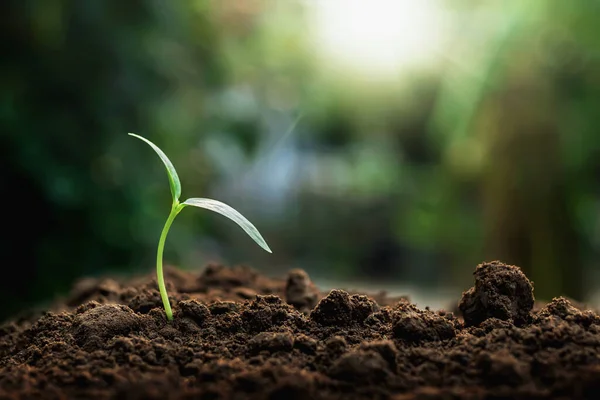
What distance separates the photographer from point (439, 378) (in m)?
0.56

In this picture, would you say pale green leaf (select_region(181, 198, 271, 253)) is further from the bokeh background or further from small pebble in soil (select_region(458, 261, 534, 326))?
the bokeh background

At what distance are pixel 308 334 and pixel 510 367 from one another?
0.79 ft

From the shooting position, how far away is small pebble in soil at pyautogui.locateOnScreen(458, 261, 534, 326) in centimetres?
72

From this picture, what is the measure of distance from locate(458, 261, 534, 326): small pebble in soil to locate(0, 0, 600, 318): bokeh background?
5.13 ft

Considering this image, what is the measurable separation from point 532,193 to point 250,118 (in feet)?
4.08

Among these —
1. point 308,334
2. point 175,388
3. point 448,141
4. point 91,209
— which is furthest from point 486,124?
point 175,388

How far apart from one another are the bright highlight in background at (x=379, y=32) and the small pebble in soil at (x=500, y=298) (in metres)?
2.49

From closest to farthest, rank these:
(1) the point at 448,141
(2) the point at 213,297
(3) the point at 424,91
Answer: (2) the point at 213,297, (1) the point at 448,141, (3) the point at 424,91

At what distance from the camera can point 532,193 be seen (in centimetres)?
245

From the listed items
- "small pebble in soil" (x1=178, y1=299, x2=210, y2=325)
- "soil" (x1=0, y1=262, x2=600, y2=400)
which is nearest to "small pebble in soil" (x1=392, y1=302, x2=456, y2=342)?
"soil" (x1=0, y1=262, x2=600, y2=400)

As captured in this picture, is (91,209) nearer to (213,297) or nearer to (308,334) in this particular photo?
(213,297)

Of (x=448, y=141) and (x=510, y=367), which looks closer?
(x=510, y=367)

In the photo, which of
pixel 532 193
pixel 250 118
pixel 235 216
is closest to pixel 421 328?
pixel 235 216

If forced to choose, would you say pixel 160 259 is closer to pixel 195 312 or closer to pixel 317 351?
pixel 195 312
